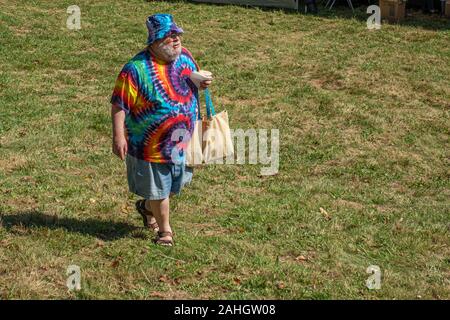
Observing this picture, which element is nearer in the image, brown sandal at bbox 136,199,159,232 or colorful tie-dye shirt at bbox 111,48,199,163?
colorful tie-dye shirt at bbox 111,48,199,163

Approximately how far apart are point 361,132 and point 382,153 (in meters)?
0.72

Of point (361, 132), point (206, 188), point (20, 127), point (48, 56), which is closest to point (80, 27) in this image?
point (48, 56)

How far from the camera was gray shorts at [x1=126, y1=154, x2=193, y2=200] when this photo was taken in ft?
17.7

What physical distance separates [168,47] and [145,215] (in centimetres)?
138

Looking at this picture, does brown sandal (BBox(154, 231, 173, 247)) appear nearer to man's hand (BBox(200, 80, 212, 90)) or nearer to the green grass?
the green grass

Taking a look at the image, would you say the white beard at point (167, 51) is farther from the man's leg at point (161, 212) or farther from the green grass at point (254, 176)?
the green grass at point (254, 176)

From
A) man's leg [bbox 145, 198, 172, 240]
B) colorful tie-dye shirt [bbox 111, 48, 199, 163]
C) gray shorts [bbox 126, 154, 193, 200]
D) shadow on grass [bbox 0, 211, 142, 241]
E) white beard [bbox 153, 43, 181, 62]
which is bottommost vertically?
shadow on grass [bbox 0, 211, 142, 241]

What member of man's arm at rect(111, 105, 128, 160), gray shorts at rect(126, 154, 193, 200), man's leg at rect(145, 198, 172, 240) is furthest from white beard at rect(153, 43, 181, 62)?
man's leg at rect(145, 198, 172, 240)

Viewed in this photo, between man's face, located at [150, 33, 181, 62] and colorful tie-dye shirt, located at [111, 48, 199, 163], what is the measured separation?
6 centimetres

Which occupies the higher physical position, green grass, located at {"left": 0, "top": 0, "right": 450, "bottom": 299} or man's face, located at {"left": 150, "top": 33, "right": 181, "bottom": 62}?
man's face, located at {"left": 150, "top": 33, "right": 181, "bottom": 62}

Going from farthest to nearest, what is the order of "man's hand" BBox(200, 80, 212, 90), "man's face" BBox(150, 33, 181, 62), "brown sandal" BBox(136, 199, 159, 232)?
"brown sandal" BBox(136, 199, 159, 232), "man's hand" BBox(200, 80, 212, 90), "man's face" BBox(150, 33, 181, 62)

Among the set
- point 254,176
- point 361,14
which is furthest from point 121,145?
point 361,14

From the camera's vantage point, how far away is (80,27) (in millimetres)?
13586

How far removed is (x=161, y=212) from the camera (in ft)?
18.3
